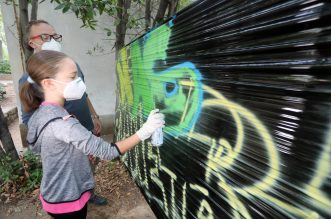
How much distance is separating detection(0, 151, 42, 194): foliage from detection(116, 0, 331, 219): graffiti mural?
254 centimetres

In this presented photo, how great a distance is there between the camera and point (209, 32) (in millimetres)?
1430

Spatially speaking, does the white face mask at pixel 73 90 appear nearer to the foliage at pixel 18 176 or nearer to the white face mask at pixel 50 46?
the white face mask at pixel 50 46

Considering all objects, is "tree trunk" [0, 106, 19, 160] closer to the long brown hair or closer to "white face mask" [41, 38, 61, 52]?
"white face mask" [41, 38, 61, 52]

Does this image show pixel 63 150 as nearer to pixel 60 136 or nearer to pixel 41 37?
pixel 60 136

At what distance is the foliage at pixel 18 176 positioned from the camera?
12.2ft

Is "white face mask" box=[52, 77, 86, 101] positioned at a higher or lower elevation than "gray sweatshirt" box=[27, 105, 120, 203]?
higher

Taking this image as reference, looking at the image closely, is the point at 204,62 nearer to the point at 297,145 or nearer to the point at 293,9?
the point at 293,9

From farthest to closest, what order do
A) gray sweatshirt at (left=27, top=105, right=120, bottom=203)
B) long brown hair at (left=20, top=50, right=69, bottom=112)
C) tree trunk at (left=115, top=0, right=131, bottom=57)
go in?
tree trunk at (left=115, top=0, right=131, bottom=57)
long brown hair at (left=20, top=50, right=69, bottom=112)
gray sweatshirt at (left=27, top=105, right=120, bottom=203)

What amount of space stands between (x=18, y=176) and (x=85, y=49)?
2.87 m

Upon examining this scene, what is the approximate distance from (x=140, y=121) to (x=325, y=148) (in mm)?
2003

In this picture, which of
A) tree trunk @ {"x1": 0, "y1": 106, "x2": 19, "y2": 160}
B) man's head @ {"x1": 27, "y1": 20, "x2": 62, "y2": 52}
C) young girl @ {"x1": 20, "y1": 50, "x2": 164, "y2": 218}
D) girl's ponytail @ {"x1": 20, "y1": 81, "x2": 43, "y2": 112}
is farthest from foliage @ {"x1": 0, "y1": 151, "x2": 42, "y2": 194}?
girl's ponytail @ {"x1": 20, "y1": 81, "x2": 43, "y2": 112}

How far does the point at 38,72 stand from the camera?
1.75 metres

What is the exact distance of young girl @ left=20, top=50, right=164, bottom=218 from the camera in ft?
5.41

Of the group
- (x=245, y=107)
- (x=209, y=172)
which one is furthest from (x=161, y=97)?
(x=245, y=107)
